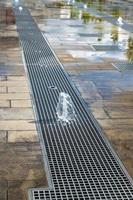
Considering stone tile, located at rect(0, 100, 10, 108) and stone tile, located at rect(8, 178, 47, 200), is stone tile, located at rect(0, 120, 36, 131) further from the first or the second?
stone tile, located at rect(8, 178, 47, 200)

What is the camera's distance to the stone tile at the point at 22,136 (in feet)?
21.1

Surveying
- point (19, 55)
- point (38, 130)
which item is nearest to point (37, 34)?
point (19, 55)

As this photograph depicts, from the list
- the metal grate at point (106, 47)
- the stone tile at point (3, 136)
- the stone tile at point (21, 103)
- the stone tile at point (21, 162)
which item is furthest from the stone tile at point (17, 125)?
the metal grate at point (106, 47)

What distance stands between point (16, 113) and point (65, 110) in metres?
0.96

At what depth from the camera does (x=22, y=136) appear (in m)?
6.58

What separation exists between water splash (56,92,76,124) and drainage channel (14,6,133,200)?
0.09 meters

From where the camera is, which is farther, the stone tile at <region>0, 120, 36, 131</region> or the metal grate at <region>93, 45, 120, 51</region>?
the metal grate at <region>93, 45, 120, 51</region>

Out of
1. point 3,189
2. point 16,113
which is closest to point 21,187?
point 3,189

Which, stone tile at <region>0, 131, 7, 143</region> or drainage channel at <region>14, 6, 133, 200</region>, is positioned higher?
stone tile at <region>0, 131, 7, 143</region>

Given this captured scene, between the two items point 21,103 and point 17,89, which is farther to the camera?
point 17,89

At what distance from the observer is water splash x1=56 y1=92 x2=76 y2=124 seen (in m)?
7.45

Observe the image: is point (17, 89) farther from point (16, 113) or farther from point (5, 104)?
point (16, 113)

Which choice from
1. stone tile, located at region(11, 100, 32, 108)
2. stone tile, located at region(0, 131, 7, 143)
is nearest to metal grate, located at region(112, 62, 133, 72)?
stone tile, located at region(11, 100, 32, 108)

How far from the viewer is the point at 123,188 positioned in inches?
207
